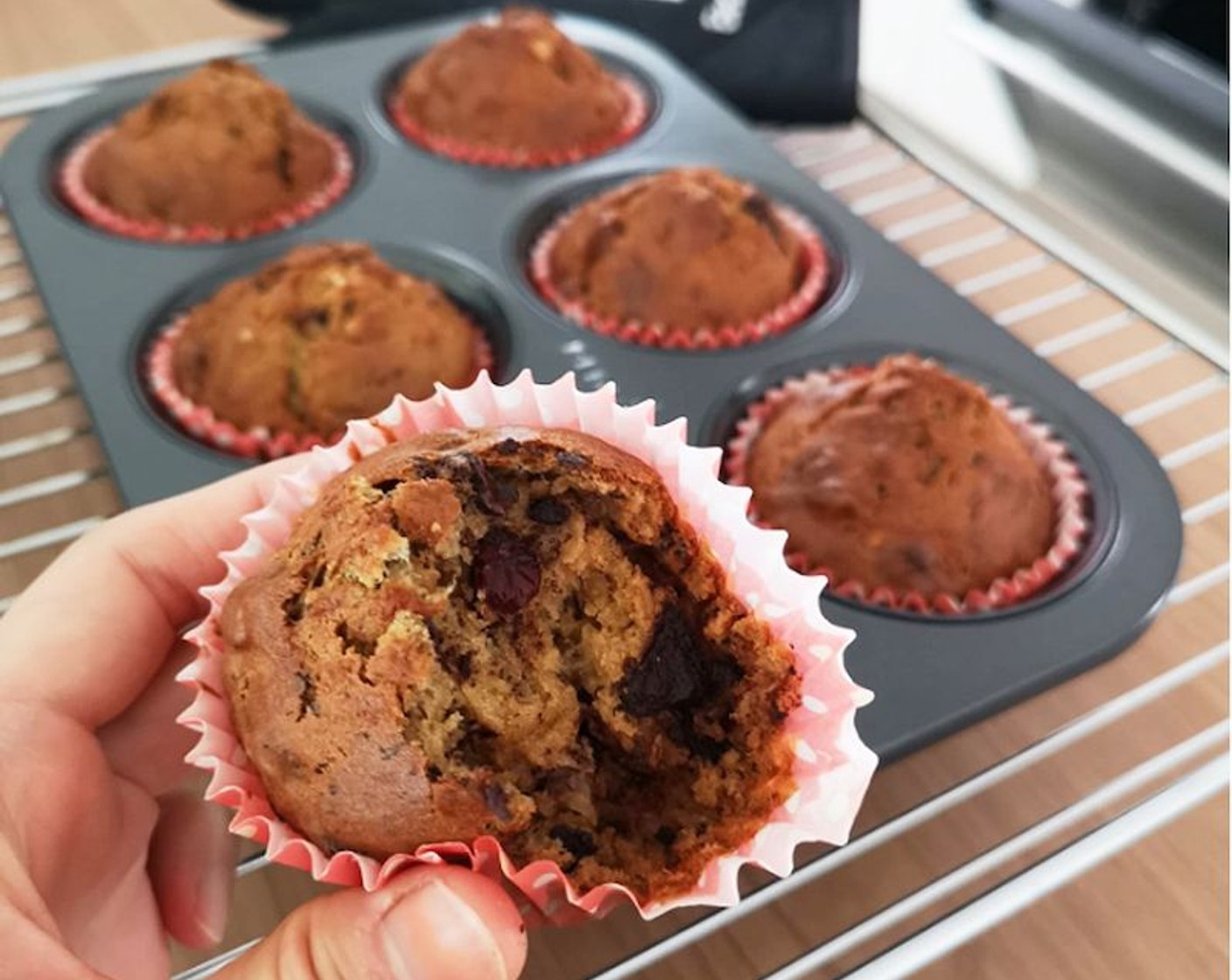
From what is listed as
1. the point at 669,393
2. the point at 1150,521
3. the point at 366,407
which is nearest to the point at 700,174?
the point at 669,393

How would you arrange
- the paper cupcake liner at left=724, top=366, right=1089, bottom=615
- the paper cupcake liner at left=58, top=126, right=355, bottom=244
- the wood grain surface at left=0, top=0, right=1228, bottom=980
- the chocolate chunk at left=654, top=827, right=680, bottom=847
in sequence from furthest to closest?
the paper cupcake liner at left=58, top=126, right=355, bottom=244
the paper cupcake liner at left=724, top=366, right=1089, bottom=615
the wood grain surface at left=0, top=0, right=1228, bottom=980
the chocolate chunk at left=654, top=827, right=680, bottom=847

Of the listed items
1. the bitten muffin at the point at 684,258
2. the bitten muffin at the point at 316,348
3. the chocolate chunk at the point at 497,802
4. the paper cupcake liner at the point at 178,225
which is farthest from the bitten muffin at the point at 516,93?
the chocolate chunk at the point at 497,802

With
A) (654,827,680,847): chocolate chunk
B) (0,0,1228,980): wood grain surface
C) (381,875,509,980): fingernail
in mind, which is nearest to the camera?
(381,875,509,980): fingernail

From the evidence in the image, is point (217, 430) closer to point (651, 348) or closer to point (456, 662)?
point (651, 348)

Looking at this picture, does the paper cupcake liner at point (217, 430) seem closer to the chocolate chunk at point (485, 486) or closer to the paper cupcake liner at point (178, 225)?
the paper cupcake liner at point (178, 225)

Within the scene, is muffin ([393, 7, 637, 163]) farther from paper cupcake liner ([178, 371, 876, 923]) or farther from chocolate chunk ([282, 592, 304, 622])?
chocolate chunk ([282, 592, 304, 622])

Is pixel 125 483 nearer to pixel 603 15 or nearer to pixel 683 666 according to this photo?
pixel 683 666

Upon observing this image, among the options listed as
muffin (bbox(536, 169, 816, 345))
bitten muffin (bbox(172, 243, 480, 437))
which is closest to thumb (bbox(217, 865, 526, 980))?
bitten muffin (bbox(172, 243, 480, 437))
